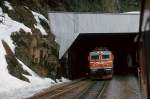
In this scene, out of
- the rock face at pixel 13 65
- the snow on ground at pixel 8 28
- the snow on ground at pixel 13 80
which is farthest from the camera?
the snow on ground at pixel 8 28

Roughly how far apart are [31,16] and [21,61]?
7.64 m

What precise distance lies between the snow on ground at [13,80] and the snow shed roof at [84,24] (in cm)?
198

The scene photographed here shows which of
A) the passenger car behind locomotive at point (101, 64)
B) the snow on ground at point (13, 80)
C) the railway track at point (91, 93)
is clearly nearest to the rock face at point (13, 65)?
the snow on ground at point (13, 80)

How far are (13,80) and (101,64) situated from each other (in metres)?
16.9

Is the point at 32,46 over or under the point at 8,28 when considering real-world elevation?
under

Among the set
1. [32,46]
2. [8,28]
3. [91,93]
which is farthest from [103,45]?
[91,93]

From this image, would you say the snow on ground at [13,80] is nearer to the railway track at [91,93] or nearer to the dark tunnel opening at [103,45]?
the railway track at [91,93]

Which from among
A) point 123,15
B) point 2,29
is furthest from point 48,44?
point 123,15

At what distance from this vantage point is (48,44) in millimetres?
38938

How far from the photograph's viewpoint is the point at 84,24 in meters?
42.1

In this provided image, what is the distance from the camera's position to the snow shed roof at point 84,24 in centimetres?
4147

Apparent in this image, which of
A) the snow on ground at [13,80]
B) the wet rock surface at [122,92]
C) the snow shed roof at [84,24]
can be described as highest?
the snow shed roof at [84,24]

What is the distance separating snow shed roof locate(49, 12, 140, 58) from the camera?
→ 41.5 metres

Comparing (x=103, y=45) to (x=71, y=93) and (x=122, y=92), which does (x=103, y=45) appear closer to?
(x=122, y=92)
